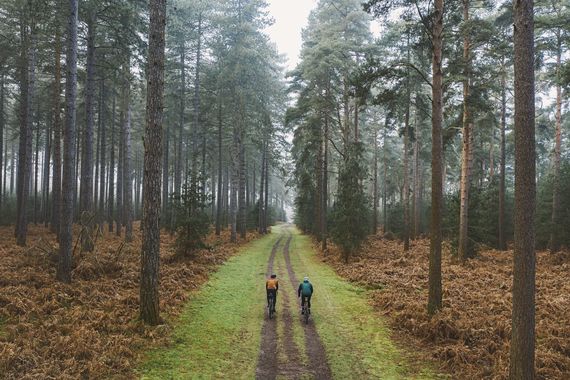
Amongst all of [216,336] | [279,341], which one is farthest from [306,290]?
[216,336]

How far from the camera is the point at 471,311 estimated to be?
36.4 feet

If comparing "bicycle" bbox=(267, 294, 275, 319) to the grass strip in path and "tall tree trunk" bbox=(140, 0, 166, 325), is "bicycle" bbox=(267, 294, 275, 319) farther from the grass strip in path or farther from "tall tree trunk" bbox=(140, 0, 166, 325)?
"tall tree trunk" bbox=(140, 0, 166, 325)

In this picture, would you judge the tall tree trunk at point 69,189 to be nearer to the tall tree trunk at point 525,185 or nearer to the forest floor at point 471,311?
the forest floor at point 471,311

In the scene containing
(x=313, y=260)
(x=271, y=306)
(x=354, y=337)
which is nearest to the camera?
(x=354, y=337)

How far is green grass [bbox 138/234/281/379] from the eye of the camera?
7781 millimetres

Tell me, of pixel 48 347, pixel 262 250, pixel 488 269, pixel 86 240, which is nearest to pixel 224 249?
pixel 262 250

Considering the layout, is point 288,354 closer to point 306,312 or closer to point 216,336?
point 216,336

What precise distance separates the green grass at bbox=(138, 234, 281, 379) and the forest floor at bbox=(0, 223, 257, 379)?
42 centimetres

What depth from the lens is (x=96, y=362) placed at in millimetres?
7348

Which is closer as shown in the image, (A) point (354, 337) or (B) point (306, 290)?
(A) point (354, 337)

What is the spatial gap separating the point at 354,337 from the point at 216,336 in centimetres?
373

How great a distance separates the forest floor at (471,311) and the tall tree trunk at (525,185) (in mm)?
1577

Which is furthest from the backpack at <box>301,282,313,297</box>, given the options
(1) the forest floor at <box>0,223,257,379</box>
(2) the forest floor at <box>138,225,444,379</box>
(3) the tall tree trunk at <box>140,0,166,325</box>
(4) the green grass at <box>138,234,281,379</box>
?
(3) the tall tree trunk at <box>140,0,166,325</box>

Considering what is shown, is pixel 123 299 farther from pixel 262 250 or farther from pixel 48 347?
pixel 262 250
